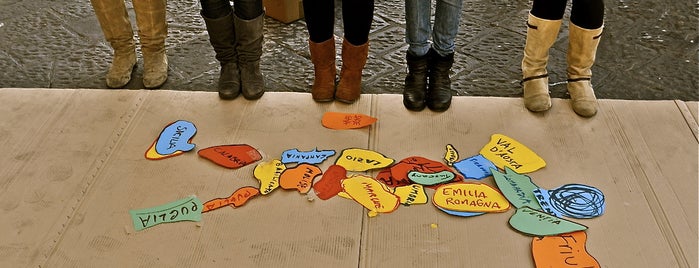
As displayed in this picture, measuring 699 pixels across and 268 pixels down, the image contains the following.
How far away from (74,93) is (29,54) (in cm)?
47

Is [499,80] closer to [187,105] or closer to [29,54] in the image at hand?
[187,105]

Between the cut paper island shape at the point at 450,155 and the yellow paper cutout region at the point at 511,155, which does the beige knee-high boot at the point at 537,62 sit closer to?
the yellow paper cutout region at the point at 511,155

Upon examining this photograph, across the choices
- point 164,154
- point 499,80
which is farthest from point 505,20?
point 164,154

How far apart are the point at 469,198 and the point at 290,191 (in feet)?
1.52

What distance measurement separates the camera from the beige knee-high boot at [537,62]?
1.95 metres

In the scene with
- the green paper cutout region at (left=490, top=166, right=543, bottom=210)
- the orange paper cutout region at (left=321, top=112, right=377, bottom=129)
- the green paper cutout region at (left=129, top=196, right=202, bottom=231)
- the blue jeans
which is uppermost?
the blue jeans

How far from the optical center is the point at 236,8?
2000mm

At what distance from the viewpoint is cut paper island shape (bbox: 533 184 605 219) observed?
1562 millimetres

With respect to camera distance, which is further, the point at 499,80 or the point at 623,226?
the point at 499,80

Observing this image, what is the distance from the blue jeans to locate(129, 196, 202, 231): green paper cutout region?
819 mm

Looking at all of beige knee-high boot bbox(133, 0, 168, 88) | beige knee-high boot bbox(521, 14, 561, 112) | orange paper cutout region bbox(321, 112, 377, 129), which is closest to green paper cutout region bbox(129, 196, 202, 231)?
orange paper cutout region bbox(321, 112, 377, 129)

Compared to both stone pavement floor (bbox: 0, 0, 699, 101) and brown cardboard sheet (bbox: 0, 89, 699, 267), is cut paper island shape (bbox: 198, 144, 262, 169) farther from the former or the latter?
stone pavement floor (bbox: 0, 0, 699, 101)

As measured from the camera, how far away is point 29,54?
8.00ft

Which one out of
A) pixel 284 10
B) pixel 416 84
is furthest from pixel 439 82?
pixel 284 10
